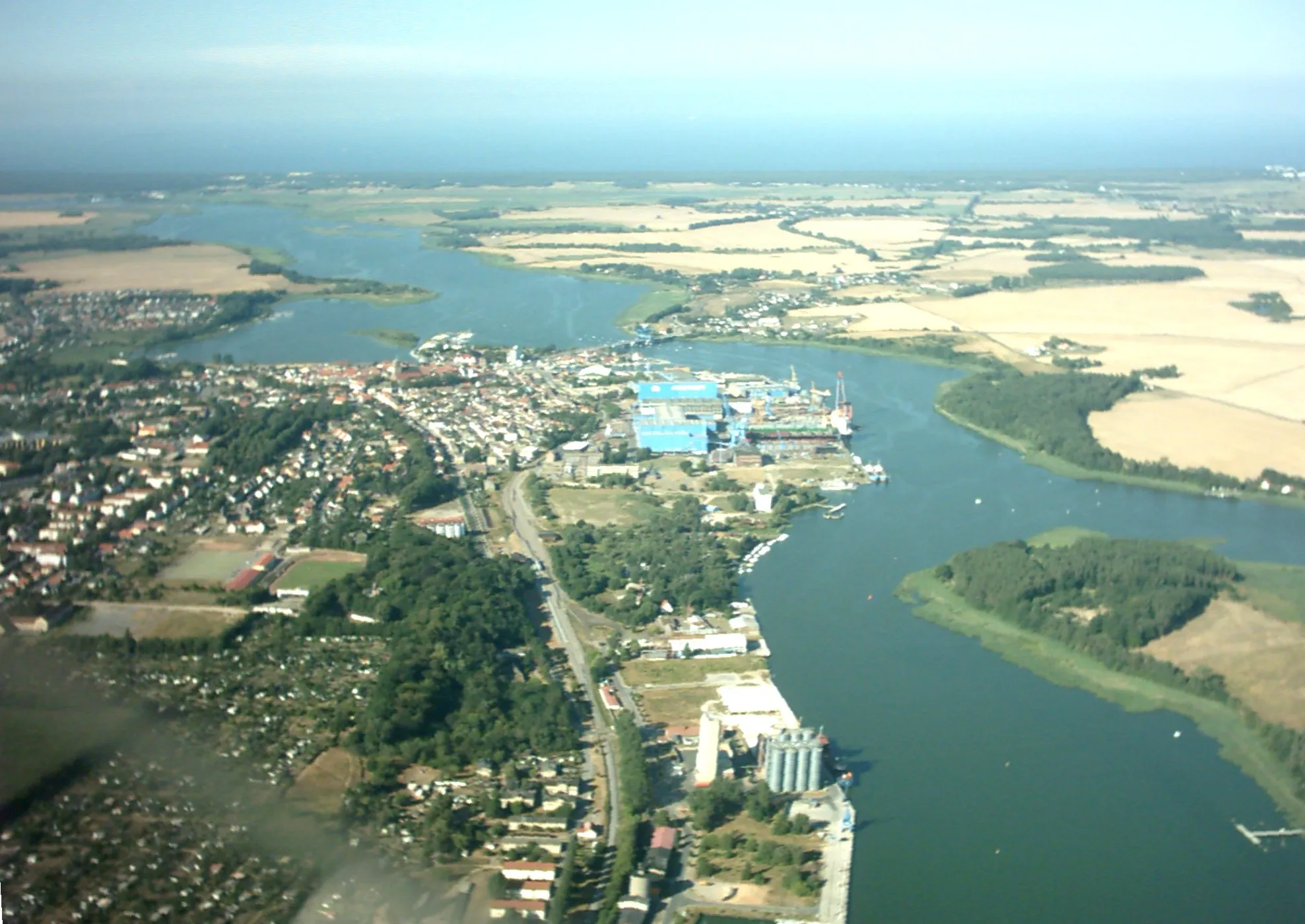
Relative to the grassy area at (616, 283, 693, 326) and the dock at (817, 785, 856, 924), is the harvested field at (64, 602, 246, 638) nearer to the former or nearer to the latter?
the dock at (817, 785, 856, 924)

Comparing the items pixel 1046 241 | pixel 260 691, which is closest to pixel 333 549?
pixel 260 691

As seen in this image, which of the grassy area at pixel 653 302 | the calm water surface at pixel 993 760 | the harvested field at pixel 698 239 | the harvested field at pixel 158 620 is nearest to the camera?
the calm water surface at pixel 993 760

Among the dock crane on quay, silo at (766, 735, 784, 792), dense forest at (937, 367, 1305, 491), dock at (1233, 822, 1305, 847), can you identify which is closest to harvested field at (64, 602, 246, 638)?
silo at (766, 735, 784, 792)

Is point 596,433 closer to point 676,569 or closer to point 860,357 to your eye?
point 676,569

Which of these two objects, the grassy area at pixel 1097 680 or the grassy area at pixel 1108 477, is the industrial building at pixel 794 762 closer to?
the grassy area at pixel 1097 680

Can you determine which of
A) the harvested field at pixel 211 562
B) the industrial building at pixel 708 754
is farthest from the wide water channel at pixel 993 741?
the harvested field at pixel 211 562

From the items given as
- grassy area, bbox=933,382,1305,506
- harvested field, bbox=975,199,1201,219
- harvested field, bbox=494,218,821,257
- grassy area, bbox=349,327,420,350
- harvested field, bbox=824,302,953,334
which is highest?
harvested field, bbox=975,199,1201,219
